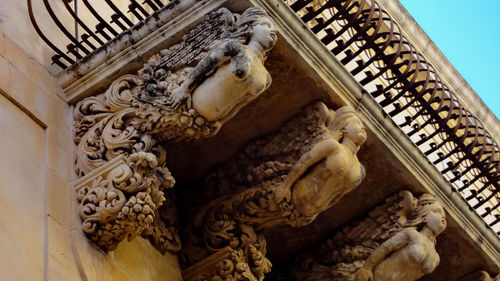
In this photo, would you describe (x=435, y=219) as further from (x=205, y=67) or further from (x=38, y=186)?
(x=38, y=186)

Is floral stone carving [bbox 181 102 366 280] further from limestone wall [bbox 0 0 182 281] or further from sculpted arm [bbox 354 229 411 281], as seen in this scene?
sculpted arm [bbox 354 229 411 281]

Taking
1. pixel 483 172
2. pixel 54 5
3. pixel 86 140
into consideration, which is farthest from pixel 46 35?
pixel 483 172

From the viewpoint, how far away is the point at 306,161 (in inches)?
337

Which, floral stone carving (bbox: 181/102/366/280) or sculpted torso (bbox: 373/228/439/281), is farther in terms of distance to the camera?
sculpted torso (bbox: 373/228/439/281)

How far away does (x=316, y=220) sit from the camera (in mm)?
9570

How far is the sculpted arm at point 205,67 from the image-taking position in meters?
7.82

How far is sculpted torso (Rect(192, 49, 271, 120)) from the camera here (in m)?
7.79

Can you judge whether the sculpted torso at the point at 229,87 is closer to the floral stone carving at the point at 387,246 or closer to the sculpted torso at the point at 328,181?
the sculpted torso at the point at 328,181

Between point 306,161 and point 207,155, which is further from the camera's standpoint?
point 207,155

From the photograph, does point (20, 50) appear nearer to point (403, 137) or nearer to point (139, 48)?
point (139, 48)

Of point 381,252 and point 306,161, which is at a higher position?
point 306,161

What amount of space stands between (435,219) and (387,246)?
388 mm

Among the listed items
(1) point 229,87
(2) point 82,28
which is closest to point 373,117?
(1) point 229,87

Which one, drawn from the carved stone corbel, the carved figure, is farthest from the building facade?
the carved stone corbel
